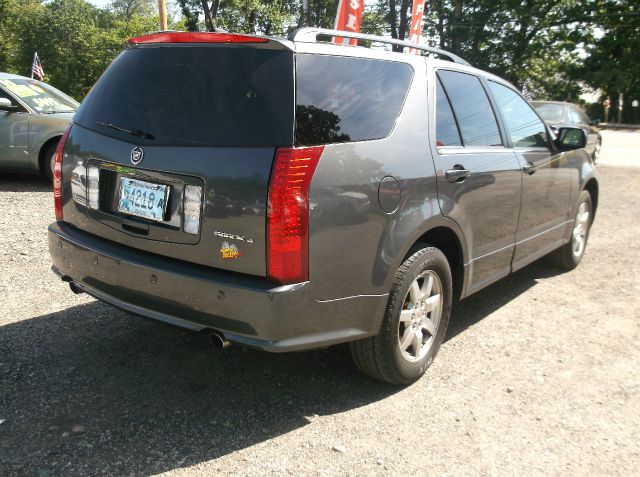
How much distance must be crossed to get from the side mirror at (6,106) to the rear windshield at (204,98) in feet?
20.3

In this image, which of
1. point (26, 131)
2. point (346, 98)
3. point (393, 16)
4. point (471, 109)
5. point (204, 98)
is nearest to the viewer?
point (204, 98)

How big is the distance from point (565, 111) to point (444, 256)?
11.4 metres

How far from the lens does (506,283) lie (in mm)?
5434

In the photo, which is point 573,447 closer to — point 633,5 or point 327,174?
point 327,174

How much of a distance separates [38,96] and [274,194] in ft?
25.0

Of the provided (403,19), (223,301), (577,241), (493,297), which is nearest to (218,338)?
(223,301)

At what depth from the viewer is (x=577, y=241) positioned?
5.79 metres

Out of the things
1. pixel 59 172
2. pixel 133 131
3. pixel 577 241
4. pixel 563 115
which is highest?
pixel 563 115

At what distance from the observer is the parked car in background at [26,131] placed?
830cm

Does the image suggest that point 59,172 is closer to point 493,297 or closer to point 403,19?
A: point 493,297

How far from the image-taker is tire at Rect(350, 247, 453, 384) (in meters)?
3.08

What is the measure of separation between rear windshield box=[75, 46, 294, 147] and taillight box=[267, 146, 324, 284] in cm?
10

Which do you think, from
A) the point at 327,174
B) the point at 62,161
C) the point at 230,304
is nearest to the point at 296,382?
the point at 230,304

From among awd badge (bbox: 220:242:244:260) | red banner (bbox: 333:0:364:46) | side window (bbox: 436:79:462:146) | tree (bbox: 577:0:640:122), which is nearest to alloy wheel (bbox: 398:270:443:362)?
side window (bbox: 436:79:462:146)
